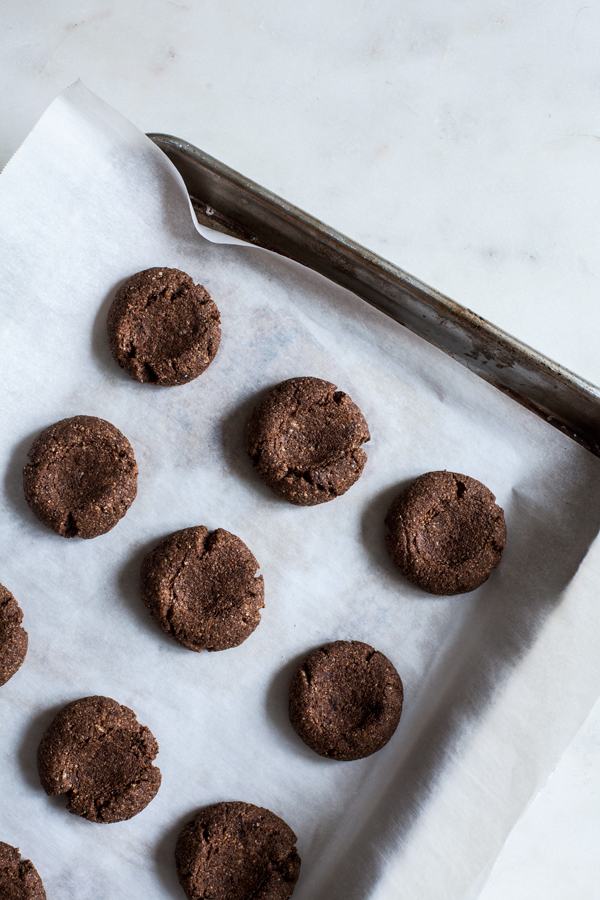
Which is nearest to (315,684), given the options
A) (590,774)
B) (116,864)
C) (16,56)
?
(116,864)

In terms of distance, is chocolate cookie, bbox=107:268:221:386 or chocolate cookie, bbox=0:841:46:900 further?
chocolate cookie, bbox=107:268:221:386

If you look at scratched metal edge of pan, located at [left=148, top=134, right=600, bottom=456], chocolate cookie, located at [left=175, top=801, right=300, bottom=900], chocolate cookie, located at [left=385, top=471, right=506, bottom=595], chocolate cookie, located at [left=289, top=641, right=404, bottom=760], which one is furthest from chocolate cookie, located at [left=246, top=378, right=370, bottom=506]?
chocolate cookie, located at [left=175, top=801, right=300, bottom=900]

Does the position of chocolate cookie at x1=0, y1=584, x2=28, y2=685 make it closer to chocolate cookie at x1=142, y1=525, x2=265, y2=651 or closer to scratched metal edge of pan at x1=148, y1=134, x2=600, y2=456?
chocolate cookie at x1=142, y1=525, x2=265, y2=651

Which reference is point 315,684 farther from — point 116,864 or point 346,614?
point 116,864

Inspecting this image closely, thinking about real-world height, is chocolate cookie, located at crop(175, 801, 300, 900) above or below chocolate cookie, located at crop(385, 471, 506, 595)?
below

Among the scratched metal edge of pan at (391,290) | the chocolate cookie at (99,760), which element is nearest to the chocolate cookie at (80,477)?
the chocolate cookie at (99,760)

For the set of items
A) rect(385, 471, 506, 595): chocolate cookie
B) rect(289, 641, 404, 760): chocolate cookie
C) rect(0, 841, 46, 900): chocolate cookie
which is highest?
rect(385, 471, 506, 595): chocolate cookie

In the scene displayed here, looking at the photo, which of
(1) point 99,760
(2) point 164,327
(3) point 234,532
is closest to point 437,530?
(3) point 234,532
